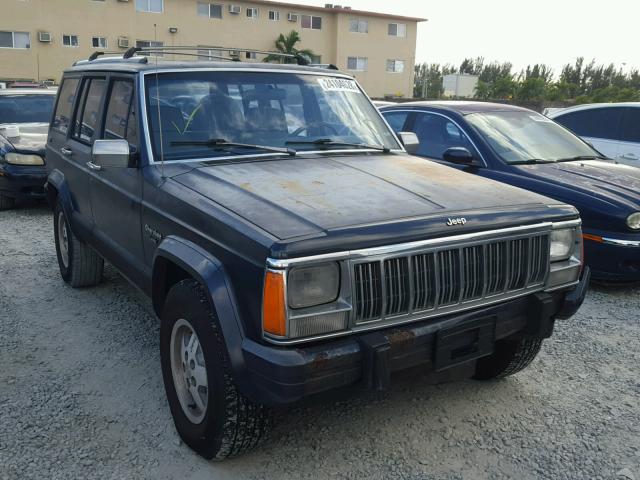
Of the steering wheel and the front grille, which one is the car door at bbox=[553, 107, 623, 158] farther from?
the front grille

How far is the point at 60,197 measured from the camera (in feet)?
16.8

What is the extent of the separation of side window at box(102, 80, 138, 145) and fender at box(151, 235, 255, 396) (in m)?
1.09

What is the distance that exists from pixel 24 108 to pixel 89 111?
6259mm

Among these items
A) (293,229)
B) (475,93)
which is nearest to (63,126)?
(293,229)

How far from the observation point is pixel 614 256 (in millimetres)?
5270

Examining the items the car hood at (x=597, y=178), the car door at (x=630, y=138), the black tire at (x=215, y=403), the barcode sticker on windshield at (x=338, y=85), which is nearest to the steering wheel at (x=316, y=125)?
the barcode sticker on windshield at (x=338, y=85)

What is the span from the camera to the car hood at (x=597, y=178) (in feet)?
17.6

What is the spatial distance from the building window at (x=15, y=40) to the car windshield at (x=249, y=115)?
1334 inches

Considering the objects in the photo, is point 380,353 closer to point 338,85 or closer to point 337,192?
point 337,192

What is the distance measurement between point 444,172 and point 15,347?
3.18m

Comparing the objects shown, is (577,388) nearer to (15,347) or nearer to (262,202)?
(262,202)

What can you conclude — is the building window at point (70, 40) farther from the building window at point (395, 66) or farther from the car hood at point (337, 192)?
the car hood at point (337, 192)

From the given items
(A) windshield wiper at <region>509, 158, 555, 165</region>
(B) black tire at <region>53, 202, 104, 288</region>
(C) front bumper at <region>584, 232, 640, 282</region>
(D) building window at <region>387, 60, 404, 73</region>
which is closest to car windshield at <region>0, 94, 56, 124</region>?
(B) black tire at <region>53, 202, 104, 288</region>

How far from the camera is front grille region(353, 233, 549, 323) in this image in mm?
2492
